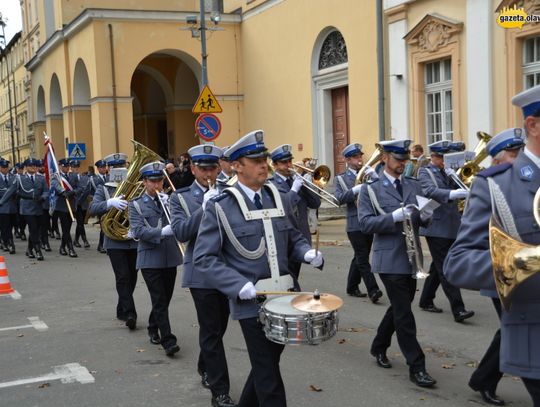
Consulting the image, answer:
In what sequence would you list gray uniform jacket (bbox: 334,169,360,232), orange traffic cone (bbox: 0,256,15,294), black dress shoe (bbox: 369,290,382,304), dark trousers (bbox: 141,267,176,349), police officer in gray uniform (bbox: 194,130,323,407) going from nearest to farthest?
police officer in gray uniform (bbox: 194,130,323,407) → dark trousers (bbox: 141,267,176,349) → black dress shoe (bbox: 369,290,382,304) → gray uniform jacket (bbox: 334,169,360,232) → orange traffic cone (bbox: 0,256,15,294)

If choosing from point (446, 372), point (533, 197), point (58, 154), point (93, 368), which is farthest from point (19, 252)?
point (58, 154)

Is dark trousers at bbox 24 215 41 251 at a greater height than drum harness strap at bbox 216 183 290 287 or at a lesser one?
lesser

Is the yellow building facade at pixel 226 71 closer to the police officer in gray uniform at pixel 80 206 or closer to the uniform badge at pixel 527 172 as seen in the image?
the police officer in gray uniform at pixel 80 206

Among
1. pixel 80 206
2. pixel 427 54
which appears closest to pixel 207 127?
Result: pixel 80 206

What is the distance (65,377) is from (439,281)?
429 centimetres

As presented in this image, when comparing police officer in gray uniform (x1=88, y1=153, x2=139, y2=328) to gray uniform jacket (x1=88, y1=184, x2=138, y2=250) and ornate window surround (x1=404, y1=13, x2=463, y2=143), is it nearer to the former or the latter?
gray uniform jacket (x1=88, y1=184, x2=138, y2=250)

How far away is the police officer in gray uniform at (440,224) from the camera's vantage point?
7.78 m

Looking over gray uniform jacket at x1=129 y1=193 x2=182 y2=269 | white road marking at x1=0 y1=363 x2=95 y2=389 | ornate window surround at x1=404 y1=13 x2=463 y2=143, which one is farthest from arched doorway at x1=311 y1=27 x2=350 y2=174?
white road marking at x1=0 y1=363 x2=95 y2=389

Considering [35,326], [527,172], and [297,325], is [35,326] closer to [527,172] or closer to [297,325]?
[297,325]

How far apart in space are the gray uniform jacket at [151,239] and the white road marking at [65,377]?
45.7 inches

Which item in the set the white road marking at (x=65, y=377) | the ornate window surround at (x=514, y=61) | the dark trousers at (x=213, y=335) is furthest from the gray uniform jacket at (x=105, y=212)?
the ornate window surround at (x=514, y=61)

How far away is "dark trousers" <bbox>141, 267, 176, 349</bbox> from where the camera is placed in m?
6.83

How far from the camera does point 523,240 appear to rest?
9.06 ft

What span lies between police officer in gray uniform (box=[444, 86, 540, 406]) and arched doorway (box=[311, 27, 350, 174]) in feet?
57.4
